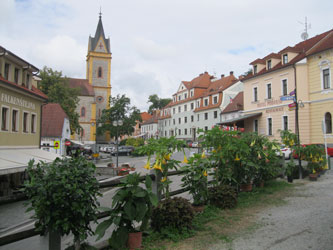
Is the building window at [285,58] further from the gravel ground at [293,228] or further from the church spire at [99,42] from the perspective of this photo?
the church spire at [99,42]

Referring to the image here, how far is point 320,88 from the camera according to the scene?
2761cm

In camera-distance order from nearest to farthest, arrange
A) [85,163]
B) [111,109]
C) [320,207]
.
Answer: [85,163] → [320,207] → [111,109]

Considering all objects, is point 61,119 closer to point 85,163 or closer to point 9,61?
point 9,61

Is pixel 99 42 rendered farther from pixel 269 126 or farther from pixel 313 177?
pixel 313 177

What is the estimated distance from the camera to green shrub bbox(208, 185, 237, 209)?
6855 mm

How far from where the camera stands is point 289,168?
10953 mm

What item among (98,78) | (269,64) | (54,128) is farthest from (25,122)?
(98,78)

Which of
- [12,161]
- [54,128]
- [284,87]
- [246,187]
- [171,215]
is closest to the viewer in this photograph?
[171,215]

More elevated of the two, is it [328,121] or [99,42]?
[99,42]

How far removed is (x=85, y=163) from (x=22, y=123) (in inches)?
621

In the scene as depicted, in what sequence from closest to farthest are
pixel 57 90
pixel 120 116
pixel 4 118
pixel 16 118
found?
pixel 4 118 → pixel 16 118 → pixel 57 90 → pixel 120 116

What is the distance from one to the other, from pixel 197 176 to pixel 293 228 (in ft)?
6.53

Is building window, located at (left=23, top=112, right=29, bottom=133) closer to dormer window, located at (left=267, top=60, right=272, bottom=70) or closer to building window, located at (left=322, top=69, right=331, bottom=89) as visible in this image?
building window, located at (left=322, top=69, right=331, bottom=89)

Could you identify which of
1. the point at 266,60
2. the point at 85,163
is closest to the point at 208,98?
the point at 266,60
